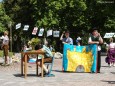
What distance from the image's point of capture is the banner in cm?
1834

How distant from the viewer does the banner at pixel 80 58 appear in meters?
18.3

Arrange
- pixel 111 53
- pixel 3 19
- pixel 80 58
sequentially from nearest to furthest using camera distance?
pixel 80 58 → pixel 111 53 → pixel 3 19

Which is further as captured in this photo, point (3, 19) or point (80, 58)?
point (3, 19)

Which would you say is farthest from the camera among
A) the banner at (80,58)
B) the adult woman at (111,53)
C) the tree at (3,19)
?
the tree at (3,19)

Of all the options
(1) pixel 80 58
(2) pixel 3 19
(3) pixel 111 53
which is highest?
(2) pixel 3 19

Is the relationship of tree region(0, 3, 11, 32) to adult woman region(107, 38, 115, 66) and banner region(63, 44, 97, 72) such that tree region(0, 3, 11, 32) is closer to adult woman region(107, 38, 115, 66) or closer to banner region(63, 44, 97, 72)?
adult woman region(107, 38, 115, 66)

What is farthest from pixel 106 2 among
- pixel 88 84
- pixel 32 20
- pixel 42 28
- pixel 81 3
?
pixel 88 84

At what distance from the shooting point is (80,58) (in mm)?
18484

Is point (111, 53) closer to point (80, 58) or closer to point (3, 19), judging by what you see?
point (80, 58)

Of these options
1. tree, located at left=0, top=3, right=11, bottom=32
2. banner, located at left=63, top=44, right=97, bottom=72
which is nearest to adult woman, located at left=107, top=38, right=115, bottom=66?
banner, located at left=63, top=44, right=97, bottom=72

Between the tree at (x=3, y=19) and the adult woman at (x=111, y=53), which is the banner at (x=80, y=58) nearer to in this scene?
the adult woman at (x=111, y=53)

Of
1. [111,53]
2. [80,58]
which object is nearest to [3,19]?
[111,53]

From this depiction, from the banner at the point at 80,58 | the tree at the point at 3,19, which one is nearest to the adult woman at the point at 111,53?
the banner at the point at 80,58

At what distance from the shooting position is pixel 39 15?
190 feet
